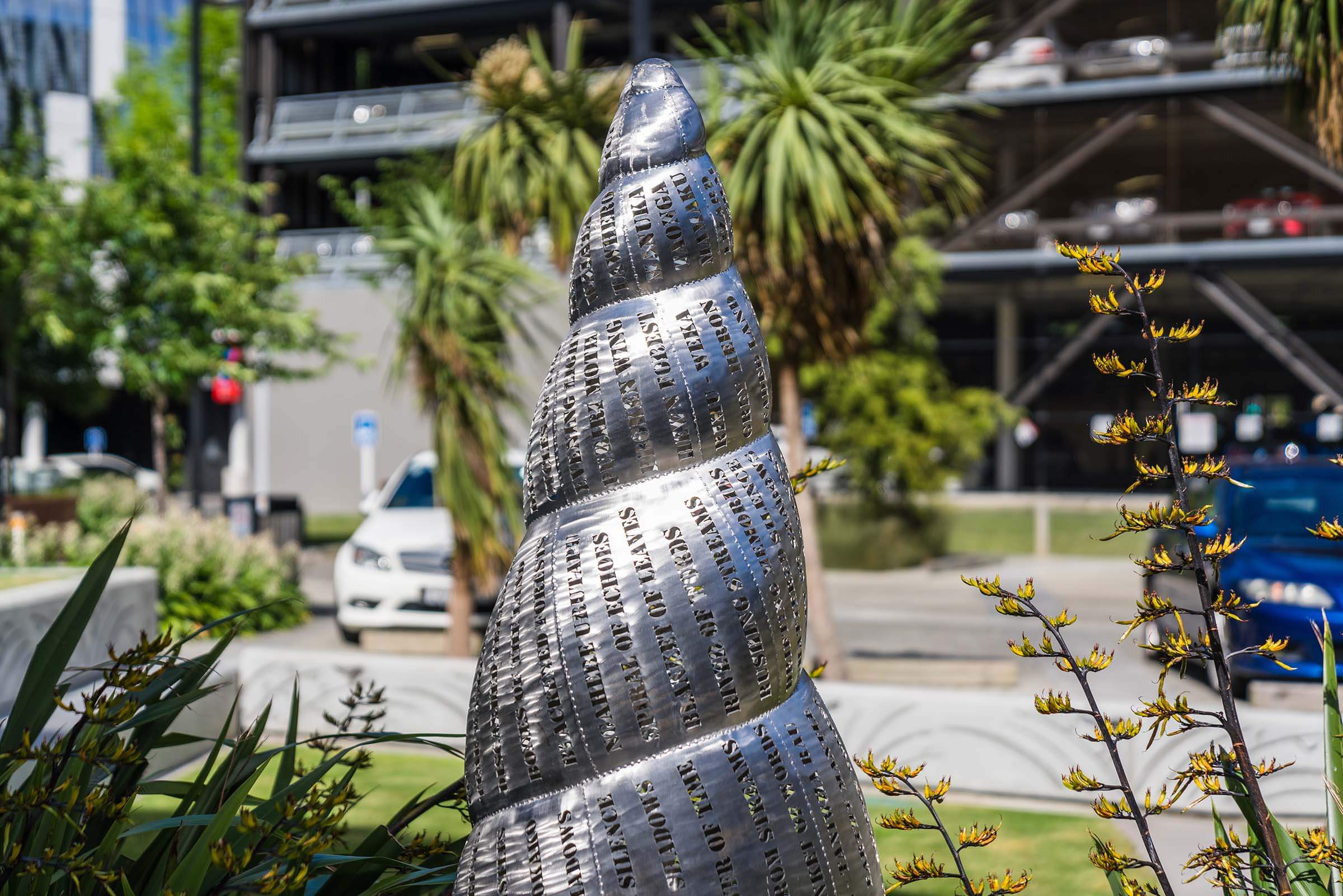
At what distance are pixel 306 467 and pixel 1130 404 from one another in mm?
22686

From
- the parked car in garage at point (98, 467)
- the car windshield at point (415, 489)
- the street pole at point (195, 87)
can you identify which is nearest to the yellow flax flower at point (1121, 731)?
the car windshield at point (415, 489)

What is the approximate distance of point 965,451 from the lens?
19.7 m

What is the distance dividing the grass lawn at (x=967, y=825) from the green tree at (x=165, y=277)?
11.0 meters

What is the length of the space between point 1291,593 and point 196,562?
29.3 feet

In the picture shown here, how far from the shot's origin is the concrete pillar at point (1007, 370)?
105 feet

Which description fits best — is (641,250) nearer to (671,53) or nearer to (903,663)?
(903,663)

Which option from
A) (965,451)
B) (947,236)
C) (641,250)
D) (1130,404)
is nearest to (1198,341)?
(1130,404)

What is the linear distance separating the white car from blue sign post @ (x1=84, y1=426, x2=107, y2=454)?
3492cm

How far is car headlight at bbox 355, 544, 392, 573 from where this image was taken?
10.7 meters

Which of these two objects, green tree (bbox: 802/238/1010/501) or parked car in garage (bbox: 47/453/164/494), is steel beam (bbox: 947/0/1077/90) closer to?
green tree (bbox: 802/238/1010/501)

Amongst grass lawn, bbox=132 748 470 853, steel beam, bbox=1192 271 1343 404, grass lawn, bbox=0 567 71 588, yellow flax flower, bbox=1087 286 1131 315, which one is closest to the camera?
yellow flax flower, bbox=1087 286 1131 315

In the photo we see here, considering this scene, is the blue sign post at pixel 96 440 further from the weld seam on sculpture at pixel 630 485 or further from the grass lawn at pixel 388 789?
the weld seam on sculpture at pixel 630 485

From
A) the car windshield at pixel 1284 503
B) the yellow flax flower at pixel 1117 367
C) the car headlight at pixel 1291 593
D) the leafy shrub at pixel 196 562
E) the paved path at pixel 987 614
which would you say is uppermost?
the yellow flax flower at pixel 1117 367

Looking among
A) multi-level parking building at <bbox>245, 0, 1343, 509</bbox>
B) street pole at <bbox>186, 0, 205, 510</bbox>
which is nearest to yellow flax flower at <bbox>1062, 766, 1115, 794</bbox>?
street pole at <bbox>186, 0, 205, 510</bbox>
